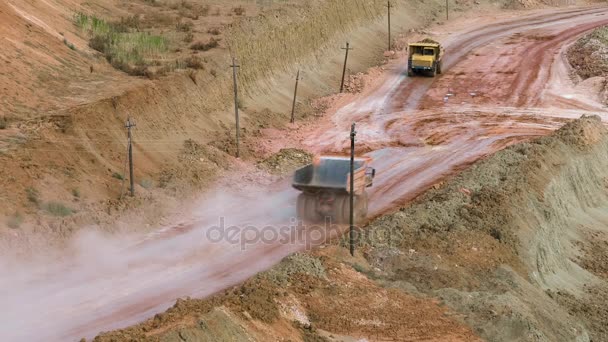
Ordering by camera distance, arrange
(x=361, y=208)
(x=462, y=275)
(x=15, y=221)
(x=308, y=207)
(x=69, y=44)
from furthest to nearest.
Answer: (x=69, y=44), (x=361, y=208), (x=308, y=207), (x=15, y=221), (x=462, y=275)

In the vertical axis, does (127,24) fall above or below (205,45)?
above

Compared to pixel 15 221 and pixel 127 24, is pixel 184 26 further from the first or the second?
pixel 15 221

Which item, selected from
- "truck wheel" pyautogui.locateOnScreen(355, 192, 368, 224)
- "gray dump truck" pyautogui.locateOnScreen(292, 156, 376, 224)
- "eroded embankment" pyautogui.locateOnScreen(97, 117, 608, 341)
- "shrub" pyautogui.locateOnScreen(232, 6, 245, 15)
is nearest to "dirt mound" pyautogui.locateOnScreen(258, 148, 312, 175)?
"eroded embankment" pyautogui.locateOnScreen(97, 117, 608, 341)

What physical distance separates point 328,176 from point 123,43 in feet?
66.3

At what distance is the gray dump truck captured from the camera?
108 ft

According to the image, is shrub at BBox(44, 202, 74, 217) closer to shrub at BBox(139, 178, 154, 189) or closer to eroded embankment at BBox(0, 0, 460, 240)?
eroded embankment at BBox(0, 0, 460, 240)

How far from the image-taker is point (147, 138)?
39.5 metres

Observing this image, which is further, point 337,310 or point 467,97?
point 467,97

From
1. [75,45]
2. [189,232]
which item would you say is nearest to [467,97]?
[75,45]

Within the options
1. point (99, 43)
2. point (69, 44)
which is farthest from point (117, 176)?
point (99, 43)

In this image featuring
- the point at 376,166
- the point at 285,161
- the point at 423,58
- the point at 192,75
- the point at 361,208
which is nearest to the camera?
the point at 361,208

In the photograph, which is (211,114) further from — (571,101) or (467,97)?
(571,101)

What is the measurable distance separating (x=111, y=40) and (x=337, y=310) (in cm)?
2848

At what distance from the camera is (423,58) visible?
2388 inches
